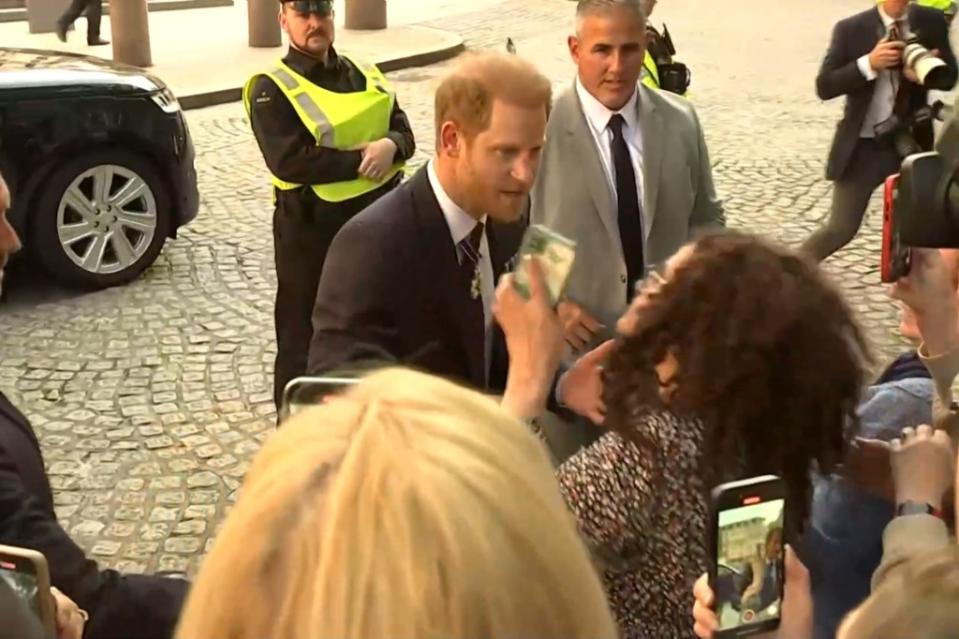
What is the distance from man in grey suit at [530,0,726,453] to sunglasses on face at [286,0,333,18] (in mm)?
1189

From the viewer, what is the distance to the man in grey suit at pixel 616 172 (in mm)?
4156

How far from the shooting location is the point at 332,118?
5004 mm

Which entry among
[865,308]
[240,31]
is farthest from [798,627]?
[240,31]

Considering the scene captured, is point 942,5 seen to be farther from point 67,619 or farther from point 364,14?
point 364,14

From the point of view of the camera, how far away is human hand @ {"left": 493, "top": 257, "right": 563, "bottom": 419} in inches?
104

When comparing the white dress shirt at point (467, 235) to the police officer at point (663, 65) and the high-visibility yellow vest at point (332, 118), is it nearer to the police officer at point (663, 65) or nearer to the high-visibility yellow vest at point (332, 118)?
the high-visibility yellow vest at point (332, 118)

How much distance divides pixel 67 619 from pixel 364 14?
16113mm

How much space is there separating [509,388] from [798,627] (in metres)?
0.77

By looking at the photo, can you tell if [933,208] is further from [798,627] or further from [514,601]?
[514,601]

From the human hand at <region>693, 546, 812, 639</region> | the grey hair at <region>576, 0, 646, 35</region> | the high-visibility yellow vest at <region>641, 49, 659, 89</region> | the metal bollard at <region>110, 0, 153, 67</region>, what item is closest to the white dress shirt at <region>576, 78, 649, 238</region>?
the grey hair at <region>576, 0, 646, 35</region>

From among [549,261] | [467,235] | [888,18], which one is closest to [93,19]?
[888,18]

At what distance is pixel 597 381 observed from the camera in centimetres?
291

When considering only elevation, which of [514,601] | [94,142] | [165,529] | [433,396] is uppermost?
[433,396]

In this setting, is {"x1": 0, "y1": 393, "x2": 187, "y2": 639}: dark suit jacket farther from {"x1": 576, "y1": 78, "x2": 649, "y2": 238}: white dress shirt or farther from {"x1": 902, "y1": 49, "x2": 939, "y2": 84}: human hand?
{"x1": 902, "y1": 49, "x2": 939, "y2": 84}: human hand
